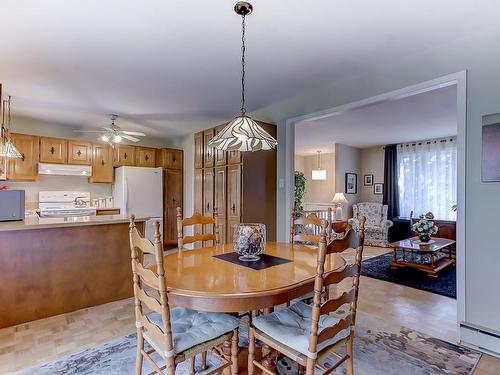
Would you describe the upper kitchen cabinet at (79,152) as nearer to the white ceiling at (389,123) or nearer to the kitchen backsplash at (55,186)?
the kitchen backsplash at (55,186)

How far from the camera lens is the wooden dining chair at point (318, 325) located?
1.29 metres

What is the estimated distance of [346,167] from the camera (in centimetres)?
737

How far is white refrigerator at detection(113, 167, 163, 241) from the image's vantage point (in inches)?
202

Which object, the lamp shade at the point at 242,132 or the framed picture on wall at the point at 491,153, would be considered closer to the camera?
the lamp shade at the point at 242,132

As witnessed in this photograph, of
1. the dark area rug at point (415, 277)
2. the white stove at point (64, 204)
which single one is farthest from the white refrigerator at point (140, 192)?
the dark area rug at point (415, 277)

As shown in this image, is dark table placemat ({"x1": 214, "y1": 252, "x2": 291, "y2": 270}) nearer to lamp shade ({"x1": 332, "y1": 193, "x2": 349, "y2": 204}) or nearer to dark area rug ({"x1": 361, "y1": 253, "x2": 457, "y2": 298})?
dark area rug ({"x1": 361, "y1": 253, "x2": 457, "y2": 298})

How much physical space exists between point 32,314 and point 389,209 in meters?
6.87

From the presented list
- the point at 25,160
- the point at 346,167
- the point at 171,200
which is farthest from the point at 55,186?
the point at 346,167

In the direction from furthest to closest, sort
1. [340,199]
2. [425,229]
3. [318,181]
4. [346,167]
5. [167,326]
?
[318,181] → [346,167] → [340,199] → [425,229] → [167,326]

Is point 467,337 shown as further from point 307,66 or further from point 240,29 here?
point 240,29

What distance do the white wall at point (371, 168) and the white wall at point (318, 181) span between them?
2.65 ft

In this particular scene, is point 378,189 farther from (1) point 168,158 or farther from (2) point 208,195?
(1) point 168,158

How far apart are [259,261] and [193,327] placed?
1.87 feet

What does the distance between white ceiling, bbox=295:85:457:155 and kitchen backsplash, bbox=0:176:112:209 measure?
13.4 feet
